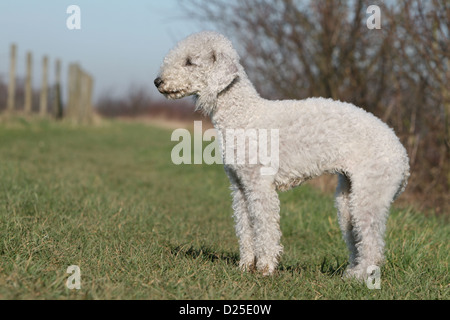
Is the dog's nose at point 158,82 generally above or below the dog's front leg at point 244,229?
above

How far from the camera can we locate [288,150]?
11.5 ft

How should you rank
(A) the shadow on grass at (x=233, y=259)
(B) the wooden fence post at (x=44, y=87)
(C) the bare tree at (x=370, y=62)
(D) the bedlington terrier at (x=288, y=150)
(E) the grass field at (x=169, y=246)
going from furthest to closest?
(B) the wooden fence post at (x=44, y=87) < (C) the bare tree at (x=370, y=62) < (A) the shadow on grass at (x=233, y=259) < (D) the bedlington terrier at (x=288, y=150) < (E) the grass field at (x=169, y=246)

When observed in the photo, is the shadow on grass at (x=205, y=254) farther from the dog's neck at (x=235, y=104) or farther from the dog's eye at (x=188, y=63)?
the dog's eye at (x=188, y=63)

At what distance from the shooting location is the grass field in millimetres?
3066

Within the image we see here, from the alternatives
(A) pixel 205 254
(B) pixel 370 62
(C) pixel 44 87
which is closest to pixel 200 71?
(A) pixel 205 254

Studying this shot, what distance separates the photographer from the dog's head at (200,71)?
3.57 meters

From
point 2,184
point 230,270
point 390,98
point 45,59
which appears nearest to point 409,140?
point 390,98

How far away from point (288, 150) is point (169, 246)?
Answer: 4.95 feet

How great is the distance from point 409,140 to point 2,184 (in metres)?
5.35

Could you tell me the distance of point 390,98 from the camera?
870cm

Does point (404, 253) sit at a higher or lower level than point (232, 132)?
lower

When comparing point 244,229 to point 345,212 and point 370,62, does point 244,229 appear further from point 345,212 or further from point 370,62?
point 370,62

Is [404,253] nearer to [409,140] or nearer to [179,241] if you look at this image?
[179,241]

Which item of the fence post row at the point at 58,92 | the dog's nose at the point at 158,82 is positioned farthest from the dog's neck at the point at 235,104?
the fence post row at the point at 58,92
